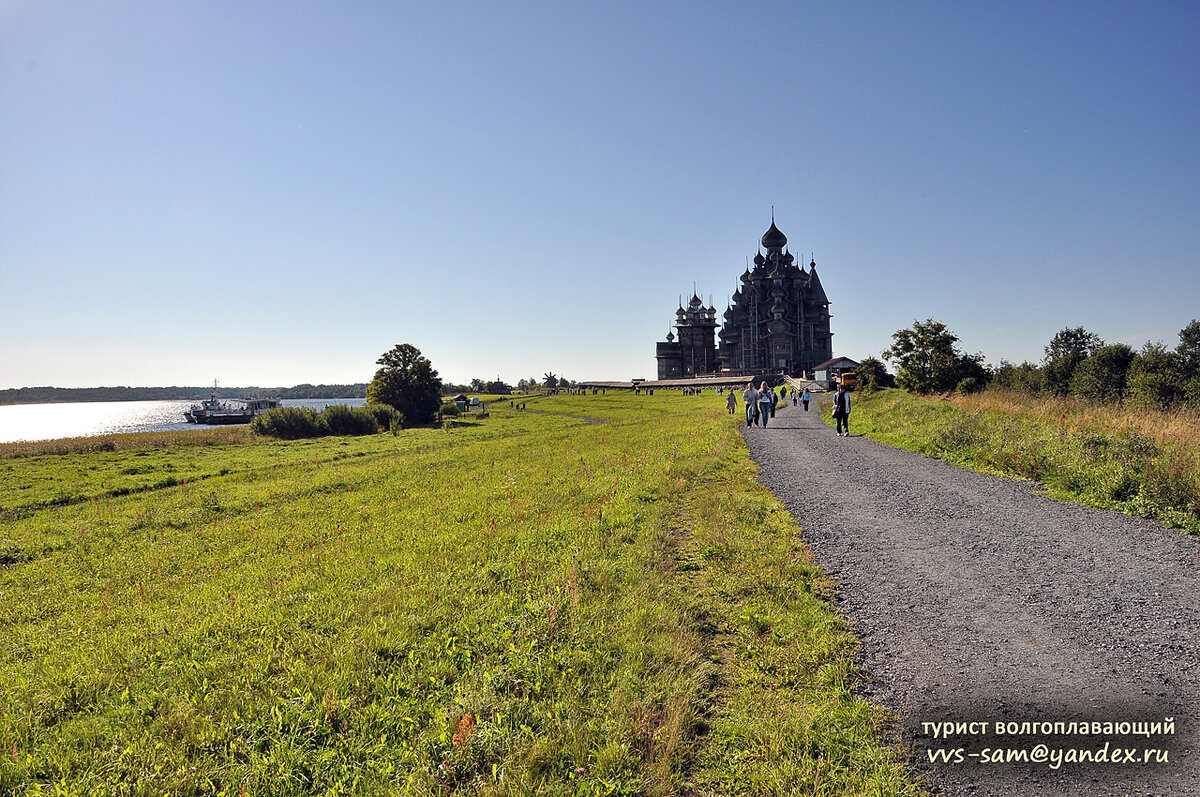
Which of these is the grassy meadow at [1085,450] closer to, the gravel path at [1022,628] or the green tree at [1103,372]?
the gravel path at [1022,628]

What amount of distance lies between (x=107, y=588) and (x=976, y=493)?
17485 millimetres

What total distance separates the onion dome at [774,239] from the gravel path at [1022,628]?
117750mm

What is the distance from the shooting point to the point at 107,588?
29.7 ft

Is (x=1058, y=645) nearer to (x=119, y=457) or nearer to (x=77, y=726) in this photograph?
(x=77, y=726)

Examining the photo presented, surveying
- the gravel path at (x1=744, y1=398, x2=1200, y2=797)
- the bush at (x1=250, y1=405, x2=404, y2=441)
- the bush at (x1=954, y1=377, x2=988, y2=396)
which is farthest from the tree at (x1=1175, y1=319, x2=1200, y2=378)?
the bush at (x1=250, y1=405, x2=404, y2=441)

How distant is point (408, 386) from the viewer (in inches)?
2874

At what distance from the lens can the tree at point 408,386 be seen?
71875 mm

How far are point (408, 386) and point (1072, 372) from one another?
7619cm

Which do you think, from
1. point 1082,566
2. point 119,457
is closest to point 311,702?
point 1082,566

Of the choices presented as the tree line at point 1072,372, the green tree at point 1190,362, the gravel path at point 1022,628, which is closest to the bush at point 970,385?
the tree line at point 1072,372

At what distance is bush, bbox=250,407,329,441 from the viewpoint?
5747 cm

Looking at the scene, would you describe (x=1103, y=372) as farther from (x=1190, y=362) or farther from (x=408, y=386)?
(x=408, y=386)

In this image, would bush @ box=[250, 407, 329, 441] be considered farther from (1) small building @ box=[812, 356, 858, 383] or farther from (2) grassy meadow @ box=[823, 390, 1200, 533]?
(1) small building @ box=[812, 356, 858, 383]

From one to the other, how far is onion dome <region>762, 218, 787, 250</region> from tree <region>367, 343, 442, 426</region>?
271 ft
